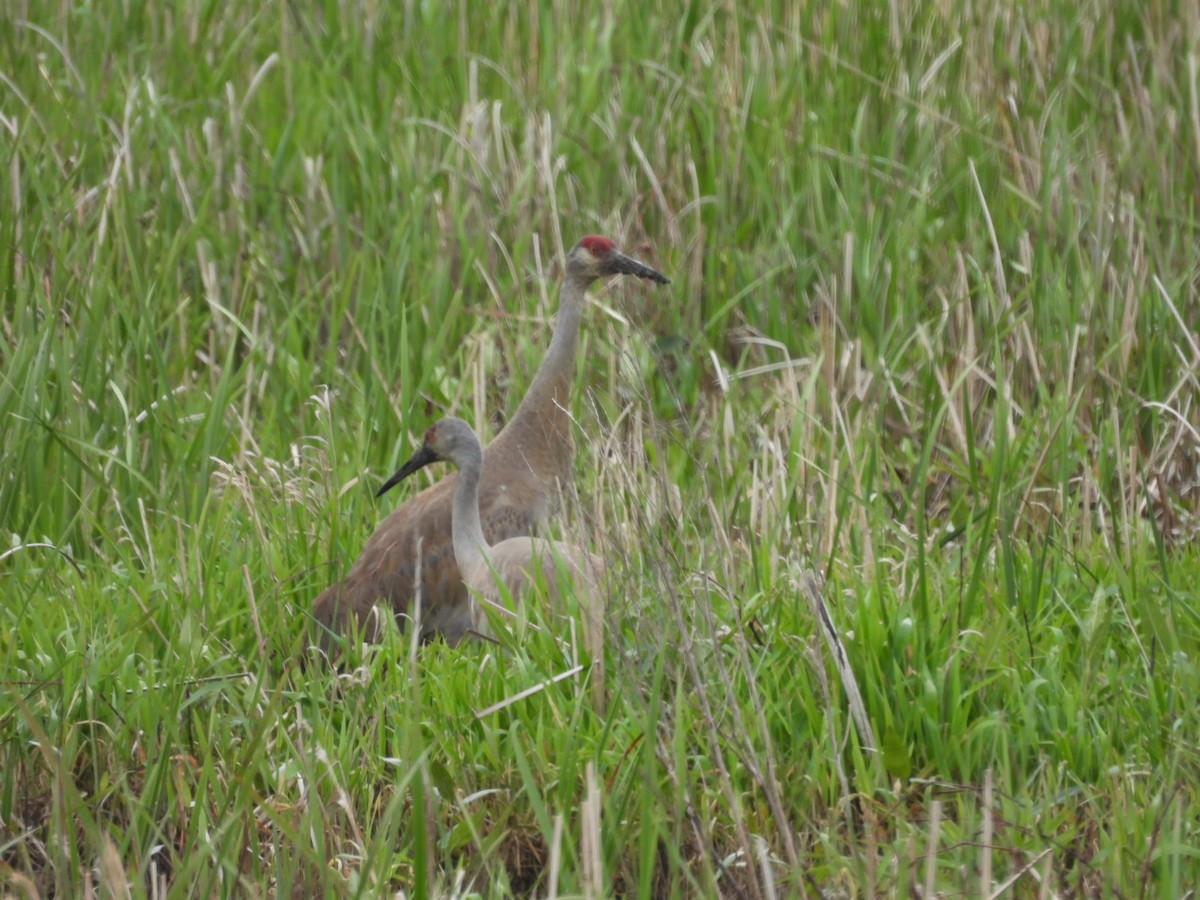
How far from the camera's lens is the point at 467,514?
407 cm

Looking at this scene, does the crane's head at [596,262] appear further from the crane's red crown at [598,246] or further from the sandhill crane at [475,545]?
the sandhill crane at [475,545]

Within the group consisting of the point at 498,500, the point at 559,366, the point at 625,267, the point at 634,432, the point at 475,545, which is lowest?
the point at 498,500

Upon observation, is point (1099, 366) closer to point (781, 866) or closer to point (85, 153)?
point (781, 866)

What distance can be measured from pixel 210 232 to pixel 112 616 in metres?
2.21

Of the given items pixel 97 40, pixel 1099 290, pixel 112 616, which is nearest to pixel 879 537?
pixel 1099 290

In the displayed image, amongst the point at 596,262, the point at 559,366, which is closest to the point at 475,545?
the point at 559,366

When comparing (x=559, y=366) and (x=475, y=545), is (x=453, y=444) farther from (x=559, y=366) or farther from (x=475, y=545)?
(x=559, y=366)

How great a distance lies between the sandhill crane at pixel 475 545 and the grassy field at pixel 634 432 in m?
0.15

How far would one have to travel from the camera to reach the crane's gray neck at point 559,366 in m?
4.69

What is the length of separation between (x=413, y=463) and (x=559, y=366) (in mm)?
652

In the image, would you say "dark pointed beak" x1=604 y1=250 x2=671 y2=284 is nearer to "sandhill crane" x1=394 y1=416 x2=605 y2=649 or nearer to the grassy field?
the grassy field

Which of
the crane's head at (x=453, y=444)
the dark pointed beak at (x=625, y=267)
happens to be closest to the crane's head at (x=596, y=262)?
the dark pointed beak at (x=625, y=267)

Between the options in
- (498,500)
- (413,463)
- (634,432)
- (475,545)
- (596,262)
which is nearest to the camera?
(634,432)

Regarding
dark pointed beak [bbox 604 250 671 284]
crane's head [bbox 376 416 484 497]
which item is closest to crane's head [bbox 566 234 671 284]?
dark pointed beak [bbox 604 250 671 284]
